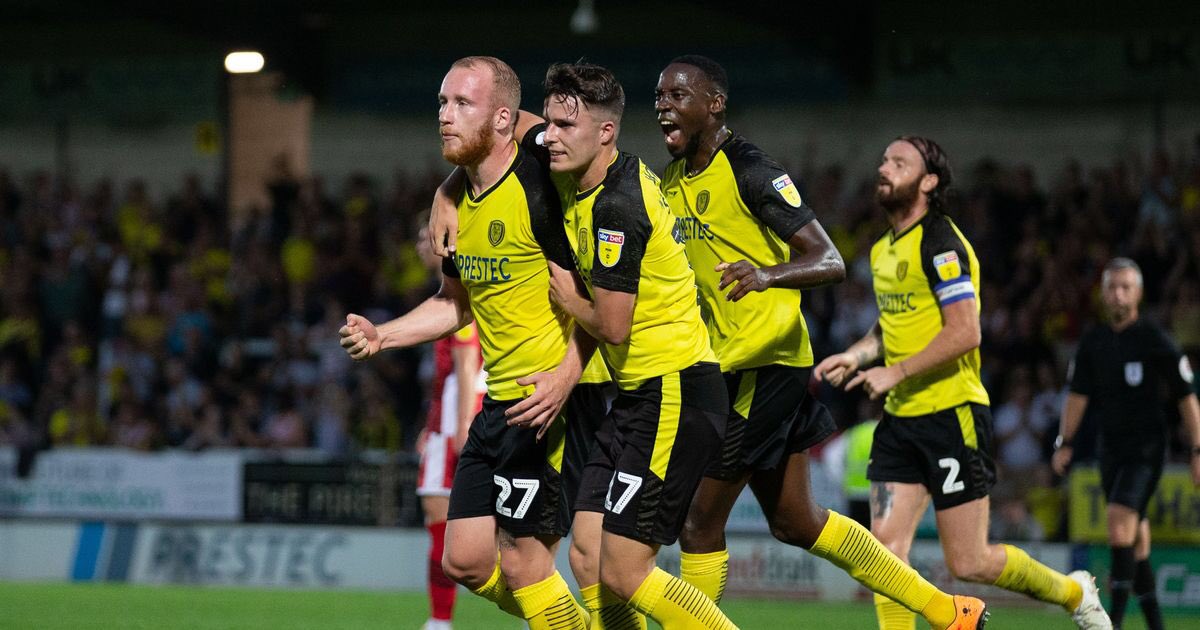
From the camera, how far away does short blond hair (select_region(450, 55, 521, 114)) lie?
5.62 meters

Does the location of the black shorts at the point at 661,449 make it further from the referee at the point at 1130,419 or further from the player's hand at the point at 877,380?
the referee at the point at 1130,419

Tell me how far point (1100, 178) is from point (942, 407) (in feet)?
31.0

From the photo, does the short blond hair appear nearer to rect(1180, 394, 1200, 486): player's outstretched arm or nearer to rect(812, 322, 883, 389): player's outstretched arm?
rect(812, 322, 883, 389): player's outstretched arm

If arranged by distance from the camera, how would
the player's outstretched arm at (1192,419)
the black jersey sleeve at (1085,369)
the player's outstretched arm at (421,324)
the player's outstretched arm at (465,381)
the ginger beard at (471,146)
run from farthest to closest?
the black jersey sleeve at (1085,369) < the player's outstretched arm at (1192,419) < the player's outstretched arm at (465,381) < the player's outstretched arm at (421,324) < the ginger beard at (471,146)

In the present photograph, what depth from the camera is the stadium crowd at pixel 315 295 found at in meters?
14.4

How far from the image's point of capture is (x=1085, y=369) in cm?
965

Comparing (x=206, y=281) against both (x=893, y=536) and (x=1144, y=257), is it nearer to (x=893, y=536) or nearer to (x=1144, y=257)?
(x=1144, y=257)

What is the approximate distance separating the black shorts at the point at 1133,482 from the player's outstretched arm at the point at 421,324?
478cm

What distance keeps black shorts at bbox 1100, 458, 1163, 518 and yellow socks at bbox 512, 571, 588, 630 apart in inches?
183

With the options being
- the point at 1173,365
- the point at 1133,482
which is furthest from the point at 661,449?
the point at 1173,365

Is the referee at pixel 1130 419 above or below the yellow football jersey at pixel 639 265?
below

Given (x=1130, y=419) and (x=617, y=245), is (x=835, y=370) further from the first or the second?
(x=1130, y=419)

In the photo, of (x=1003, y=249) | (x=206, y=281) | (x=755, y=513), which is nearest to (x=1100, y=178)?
(x=1003, y=249)

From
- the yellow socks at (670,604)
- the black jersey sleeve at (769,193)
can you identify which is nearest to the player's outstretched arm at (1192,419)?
the black jersey sleeve at (769,193)
